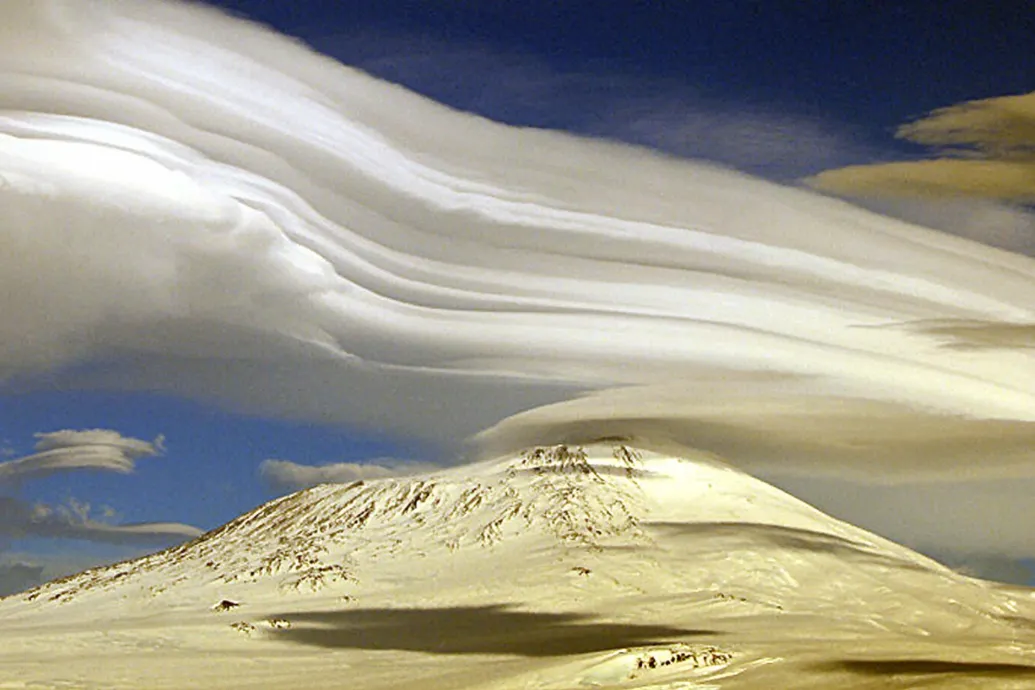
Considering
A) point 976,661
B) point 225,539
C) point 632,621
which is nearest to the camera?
point 976,661

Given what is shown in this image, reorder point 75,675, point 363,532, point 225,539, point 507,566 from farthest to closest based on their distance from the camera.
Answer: point 225,539, point 363,532, point 507,566, point 75,675

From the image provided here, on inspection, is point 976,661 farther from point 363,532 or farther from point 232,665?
point 363,532

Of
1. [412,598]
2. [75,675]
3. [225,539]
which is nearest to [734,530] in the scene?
[412,598]

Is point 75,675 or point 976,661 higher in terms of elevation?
point 75,675

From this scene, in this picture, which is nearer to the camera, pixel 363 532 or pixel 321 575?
pixel 321 575

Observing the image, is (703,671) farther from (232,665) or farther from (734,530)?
(734,530)

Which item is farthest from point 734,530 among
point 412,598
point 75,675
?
point 75,675

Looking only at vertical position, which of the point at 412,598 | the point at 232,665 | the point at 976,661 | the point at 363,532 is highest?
the point at 363,532
